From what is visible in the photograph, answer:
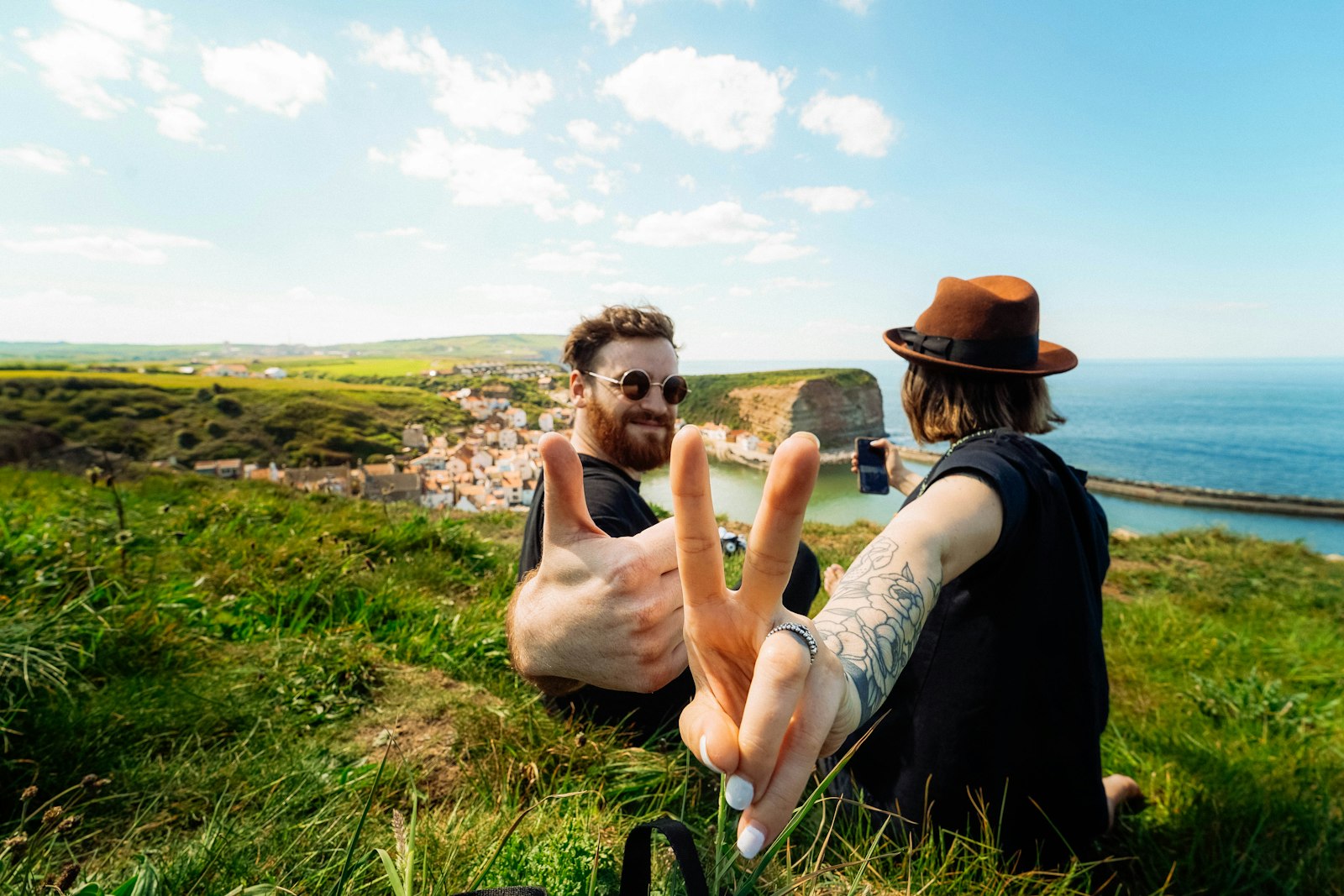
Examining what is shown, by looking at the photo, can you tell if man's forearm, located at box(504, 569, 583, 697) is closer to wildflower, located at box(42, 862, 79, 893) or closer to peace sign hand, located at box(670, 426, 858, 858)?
peace sign hand, located at box(670, 426, 858, 858)

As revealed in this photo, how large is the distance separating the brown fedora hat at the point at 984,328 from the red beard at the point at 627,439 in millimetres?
1439

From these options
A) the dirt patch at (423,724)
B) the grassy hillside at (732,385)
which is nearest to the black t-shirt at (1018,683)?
the dirt patch at (423,724)

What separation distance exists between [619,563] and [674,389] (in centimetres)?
194

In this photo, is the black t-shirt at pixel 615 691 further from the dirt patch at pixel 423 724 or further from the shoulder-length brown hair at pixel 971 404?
the shoulder-length brown hair at pixel 971 404

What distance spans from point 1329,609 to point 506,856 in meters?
13.8

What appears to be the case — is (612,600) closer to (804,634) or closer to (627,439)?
(804,634)

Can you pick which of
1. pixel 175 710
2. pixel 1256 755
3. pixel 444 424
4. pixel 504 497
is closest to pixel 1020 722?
pixel 1256 755

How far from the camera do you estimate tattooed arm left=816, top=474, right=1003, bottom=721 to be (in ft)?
3.94

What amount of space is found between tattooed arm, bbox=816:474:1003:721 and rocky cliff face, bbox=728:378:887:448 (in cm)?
452

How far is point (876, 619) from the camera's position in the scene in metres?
1.29

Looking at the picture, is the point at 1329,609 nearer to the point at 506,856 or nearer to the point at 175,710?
the point at 506,856

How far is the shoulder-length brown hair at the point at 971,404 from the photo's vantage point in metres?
2.26

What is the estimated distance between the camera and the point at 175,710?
2387 millimetres

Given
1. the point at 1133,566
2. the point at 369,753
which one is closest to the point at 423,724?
the point at 369,753
